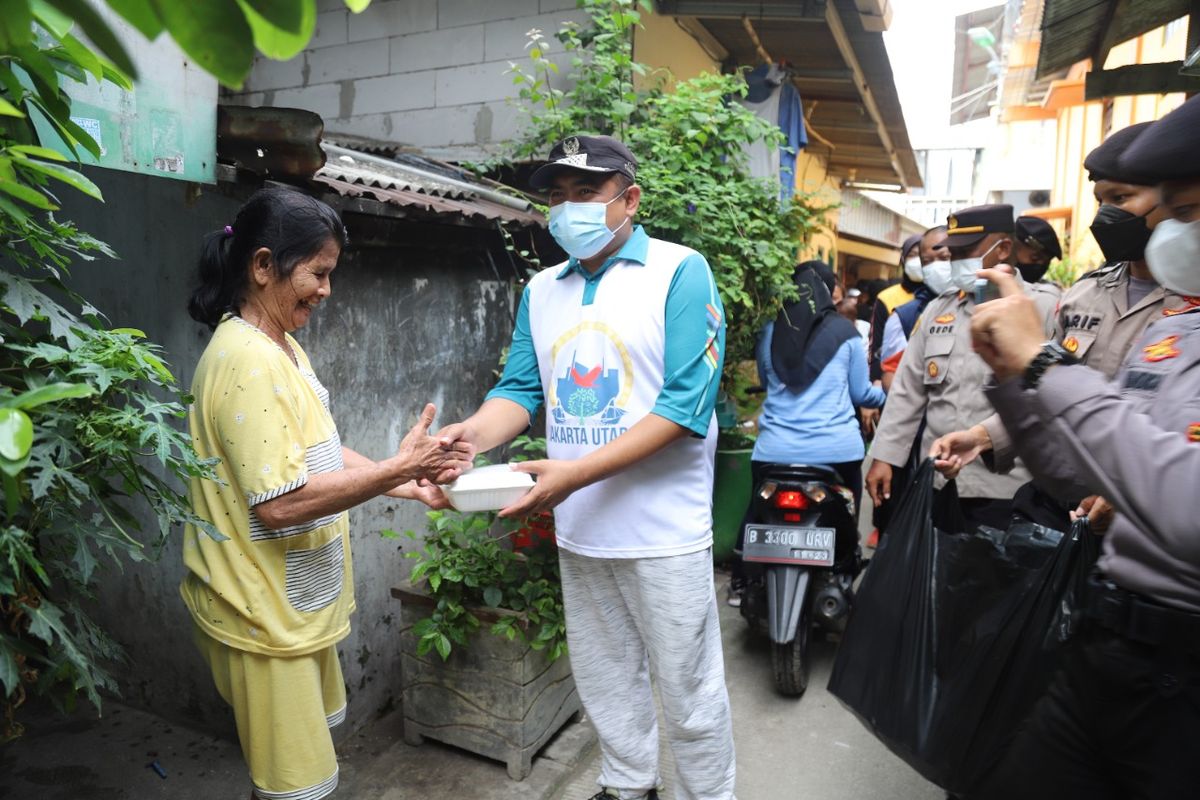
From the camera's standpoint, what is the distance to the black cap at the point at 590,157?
2.49 meters

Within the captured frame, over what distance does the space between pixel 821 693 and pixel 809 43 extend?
5.21m

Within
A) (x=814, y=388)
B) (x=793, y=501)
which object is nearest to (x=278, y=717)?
(x=793, y=501)

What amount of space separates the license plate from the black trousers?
208cm

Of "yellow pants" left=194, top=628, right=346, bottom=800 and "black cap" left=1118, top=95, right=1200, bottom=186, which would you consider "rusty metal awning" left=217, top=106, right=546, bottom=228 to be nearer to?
"yellow pants" left=194, top=628, right=346, bottom=800

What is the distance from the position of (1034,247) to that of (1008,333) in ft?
11.3

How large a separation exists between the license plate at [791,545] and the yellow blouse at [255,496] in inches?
90.7

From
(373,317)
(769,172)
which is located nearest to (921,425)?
(373,317)

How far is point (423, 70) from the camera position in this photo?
19.9 ft

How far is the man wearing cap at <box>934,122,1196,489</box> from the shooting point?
99.3 inches

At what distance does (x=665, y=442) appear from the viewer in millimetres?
2311

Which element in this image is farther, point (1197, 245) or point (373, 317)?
point (373, 317)

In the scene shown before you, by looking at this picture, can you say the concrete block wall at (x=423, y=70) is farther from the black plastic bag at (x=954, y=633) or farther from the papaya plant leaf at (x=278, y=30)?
the papaya plant leaf at (x=278, y=30)

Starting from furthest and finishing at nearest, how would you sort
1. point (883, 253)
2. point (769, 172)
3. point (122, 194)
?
1. point (883, 253)
2. point (769, 172)
3. point (122, 194)

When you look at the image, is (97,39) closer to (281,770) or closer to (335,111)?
(281,770)
